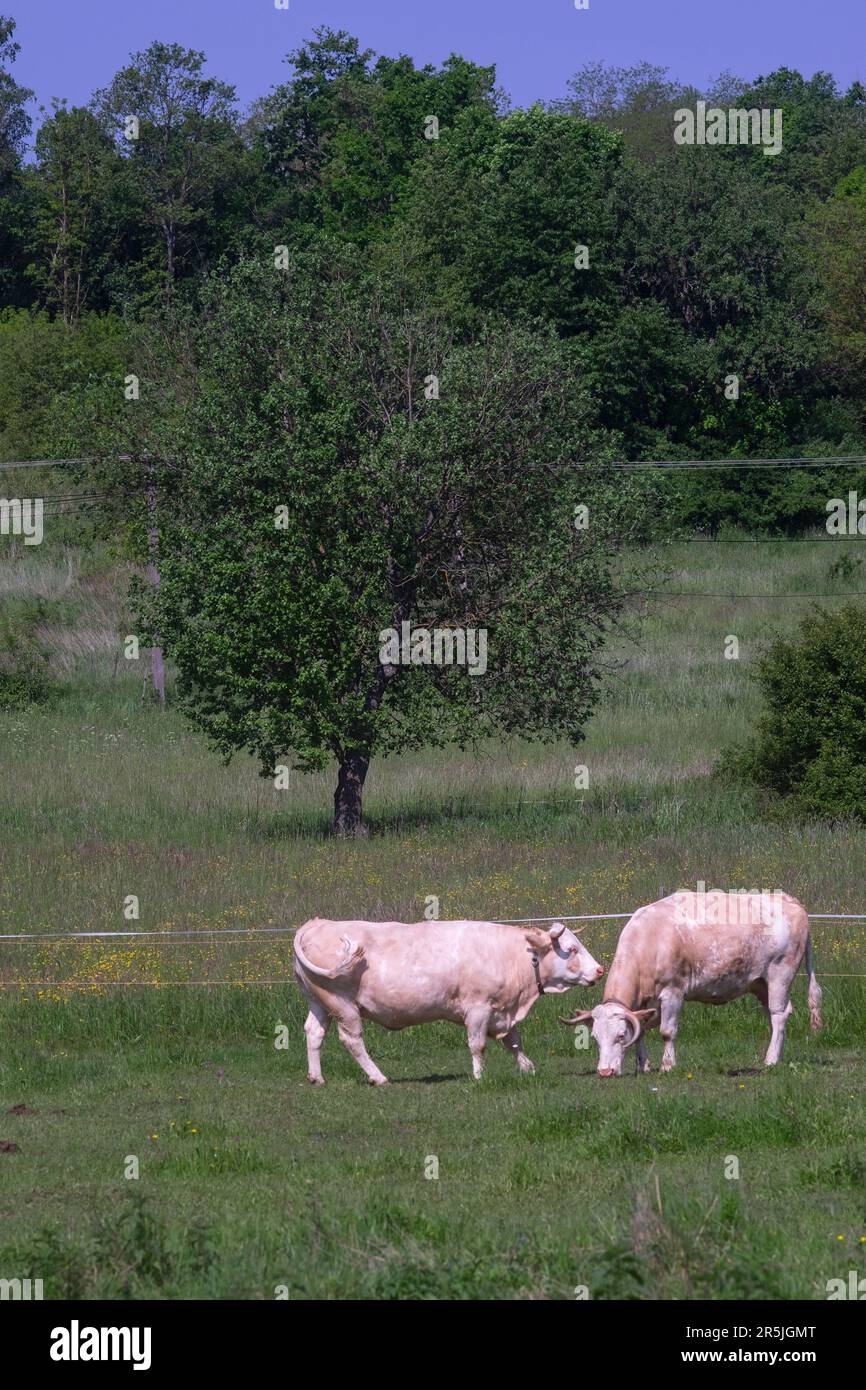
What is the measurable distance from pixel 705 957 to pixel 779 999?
796mm

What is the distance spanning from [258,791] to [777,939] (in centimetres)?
2552

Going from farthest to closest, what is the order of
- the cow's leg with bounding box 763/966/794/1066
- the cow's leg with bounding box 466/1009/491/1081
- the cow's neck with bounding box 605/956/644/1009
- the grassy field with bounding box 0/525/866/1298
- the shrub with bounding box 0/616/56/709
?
the shrub with bounding box 0/616/56/709, the cow's leg with bounding box 763/966/794/1066, the cow's neck with bounding box 605/956/644/1009, the cow's leg with bounding box 466/1009/491/1081, the grassy field with bounding box 0/525/866/1298

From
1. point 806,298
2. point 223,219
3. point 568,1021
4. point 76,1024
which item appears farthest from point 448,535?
point 223,219

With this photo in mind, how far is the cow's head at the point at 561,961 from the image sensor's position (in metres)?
15.3

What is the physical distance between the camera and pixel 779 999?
15547 mm

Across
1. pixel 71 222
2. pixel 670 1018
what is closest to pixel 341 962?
pixel 670 1018

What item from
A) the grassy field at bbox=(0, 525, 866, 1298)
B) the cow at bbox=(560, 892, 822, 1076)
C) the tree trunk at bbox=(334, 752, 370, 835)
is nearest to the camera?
the grassy field at bbox=(0, 525, 866, 1298)

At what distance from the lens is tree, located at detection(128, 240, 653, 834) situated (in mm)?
33500

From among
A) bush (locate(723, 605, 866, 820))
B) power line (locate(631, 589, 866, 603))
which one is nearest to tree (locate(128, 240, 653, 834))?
bush (locate(723, 605, 866, 820))

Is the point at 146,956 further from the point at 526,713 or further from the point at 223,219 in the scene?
the point at 223,219

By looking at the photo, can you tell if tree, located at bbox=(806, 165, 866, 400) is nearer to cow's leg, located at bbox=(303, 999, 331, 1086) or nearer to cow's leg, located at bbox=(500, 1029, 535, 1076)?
cow's leg, located at bbox=(500, 1029, 535, 1076)

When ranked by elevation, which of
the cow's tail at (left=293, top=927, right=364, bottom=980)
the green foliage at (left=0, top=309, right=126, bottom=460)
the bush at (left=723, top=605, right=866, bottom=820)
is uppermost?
the green foliage at (left=0, top=309, right=126, bottom=460)

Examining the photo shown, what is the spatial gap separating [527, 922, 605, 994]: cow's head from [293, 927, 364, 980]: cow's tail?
157cm

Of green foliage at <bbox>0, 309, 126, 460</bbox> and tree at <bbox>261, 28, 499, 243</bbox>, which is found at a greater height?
tree at <bbox>261, 28, 499, 243</bbox>
